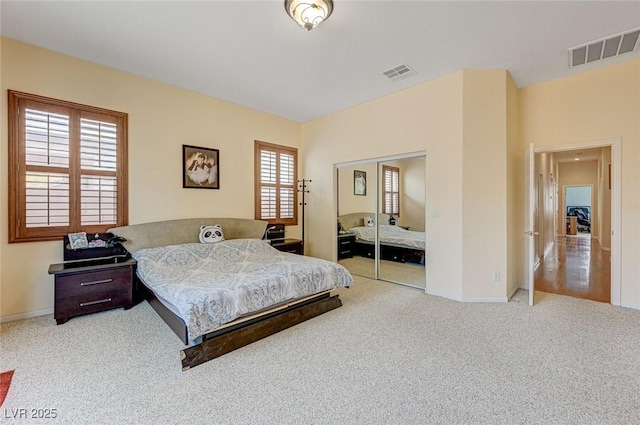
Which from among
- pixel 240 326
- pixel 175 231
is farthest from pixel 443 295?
pixel 175 231

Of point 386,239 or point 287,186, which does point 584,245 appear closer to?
point 386,239

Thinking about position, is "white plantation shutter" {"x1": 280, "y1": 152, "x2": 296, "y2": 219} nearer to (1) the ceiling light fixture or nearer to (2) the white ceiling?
(2) the white ceiling

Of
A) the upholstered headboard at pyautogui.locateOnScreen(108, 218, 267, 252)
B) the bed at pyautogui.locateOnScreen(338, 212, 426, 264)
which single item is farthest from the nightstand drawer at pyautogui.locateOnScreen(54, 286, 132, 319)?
the bed at pyautogui.locateOnScreen(338, 212, 426, 264)

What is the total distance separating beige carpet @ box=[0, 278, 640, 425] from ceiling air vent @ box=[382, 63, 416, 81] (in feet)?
10.4

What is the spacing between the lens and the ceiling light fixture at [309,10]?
236 centimetres

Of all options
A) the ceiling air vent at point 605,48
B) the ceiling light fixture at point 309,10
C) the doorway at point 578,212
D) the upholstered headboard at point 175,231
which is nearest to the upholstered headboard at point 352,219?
the upholstered headboard at point 175,231

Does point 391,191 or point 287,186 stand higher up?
point 287,186

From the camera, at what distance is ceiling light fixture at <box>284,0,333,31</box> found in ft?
7.75

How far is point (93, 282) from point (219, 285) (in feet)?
5.64

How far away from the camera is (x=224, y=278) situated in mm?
2816

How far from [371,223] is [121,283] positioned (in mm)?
3791

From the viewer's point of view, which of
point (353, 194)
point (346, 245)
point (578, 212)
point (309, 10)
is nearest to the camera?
point (309, 10)

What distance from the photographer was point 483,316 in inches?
124

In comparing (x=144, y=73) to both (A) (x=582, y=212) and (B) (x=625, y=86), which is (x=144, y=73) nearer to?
(B) (x=625, y=86)
